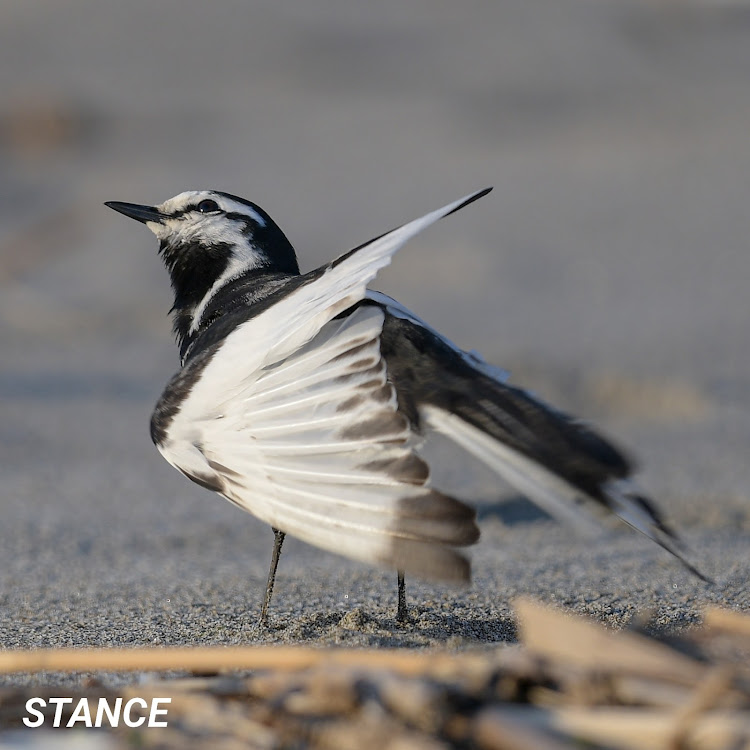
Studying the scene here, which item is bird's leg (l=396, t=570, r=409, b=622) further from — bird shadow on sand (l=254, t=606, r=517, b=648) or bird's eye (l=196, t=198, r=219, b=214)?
bird's eye (l=196, t=198, r=219, b=214)

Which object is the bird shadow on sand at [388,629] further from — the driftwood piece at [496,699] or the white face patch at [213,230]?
the white face patch at [213,230]

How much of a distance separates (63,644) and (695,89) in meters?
16.3

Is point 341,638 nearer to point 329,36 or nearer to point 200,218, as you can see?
point 200,218

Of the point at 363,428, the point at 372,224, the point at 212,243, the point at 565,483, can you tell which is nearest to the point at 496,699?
the point at 565,483

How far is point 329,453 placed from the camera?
127 inches

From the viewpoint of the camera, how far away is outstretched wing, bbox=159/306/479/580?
3029mm

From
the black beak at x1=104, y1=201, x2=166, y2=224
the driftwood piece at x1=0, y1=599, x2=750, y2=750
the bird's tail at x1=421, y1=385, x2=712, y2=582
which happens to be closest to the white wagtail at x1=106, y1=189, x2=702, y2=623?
the bird's tail at x1=421, y1=385, x2=712, y2=582

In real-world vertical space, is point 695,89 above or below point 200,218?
above

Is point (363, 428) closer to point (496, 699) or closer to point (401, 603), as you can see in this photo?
point (401, 603)

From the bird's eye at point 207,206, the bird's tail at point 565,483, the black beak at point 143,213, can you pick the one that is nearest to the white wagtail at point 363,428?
the bird's tail at point 565,483

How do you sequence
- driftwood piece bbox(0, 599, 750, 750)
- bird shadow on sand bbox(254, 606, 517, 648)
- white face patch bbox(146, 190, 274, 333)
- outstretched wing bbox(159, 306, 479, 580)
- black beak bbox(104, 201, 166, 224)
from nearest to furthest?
driftwood piece bbox(0, 599, 750, 750), outstretched wing bbox(159, 306, 479, 580), bird shadow on sand bbox(254, 606, 517, 648), white face patch bbox(146, 190, 274, 333), black beak bbox(104, 201, 166, 224)

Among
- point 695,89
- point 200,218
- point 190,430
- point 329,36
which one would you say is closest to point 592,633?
point 190,430

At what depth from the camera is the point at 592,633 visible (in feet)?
7.48

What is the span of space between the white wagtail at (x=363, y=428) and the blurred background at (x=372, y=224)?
65cm
